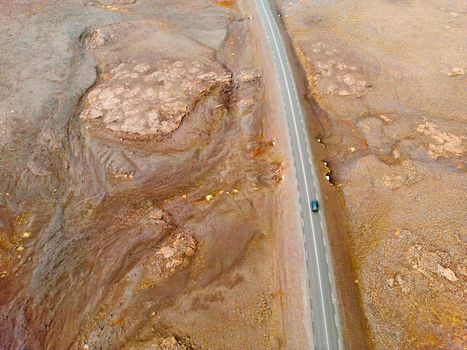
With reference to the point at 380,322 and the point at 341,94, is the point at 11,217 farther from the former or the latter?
the point at 341,94

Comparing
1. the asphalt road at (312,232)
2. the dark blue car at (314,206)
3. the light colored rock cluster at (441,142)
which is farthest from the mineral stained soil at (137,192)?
the light colored rock cluster at (441,142)

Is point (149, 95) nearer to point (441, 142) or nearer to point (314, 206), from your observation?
point (314, 206)

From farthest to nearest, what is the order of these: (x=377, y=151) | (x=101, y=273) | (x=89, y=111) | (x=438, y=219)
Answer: (x=89, y=111) < (x=377, y=151) < (x=438, y=219) < (x=101, y=273)

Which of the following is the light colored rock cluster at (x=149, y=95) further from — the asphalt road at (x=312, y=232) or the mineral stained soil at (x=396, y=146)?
the mineral stained soil at (x=396, y=146)

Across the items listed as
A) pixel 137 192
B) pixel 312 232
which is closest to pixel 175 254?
pixel 137 192

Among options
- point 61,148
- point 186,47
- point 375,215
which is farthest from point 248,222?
point 186,47

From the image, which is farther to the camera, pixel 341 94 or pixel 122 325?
pixel 341 94
